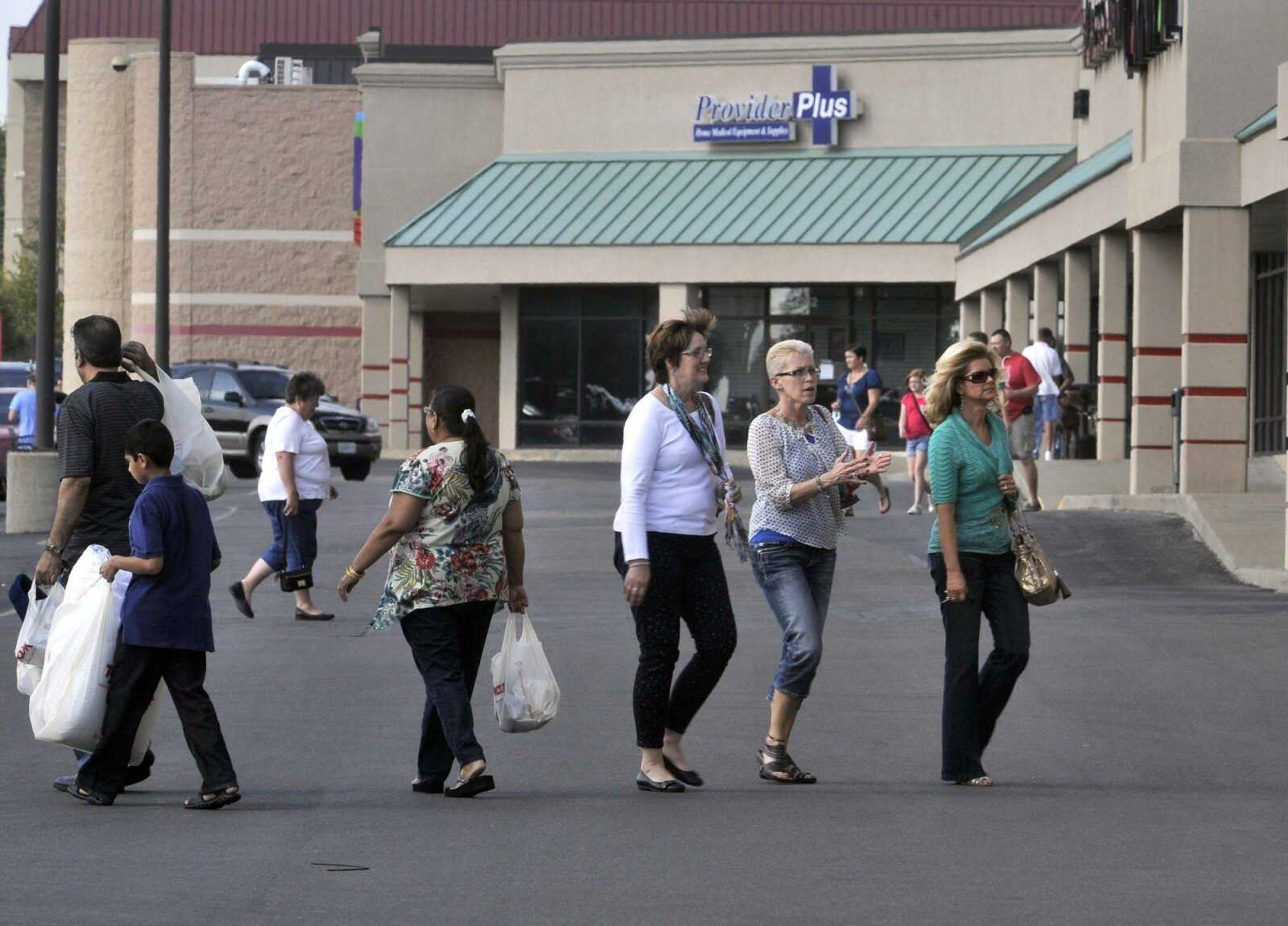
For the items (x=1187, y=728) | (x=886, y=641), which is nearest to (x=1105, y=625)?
(x=886, y=641)

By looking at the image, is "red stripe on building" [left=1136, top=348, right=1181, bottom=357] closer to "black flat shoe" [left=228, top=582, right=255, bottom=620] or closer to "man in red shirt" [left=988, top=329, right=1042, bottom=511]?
"man in red shirt" [left=988, top=329, right=1042, bottom=511]

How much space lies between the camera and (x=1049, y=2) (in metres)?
78.4

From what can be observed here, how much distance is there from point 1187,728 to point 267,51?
67234 mm

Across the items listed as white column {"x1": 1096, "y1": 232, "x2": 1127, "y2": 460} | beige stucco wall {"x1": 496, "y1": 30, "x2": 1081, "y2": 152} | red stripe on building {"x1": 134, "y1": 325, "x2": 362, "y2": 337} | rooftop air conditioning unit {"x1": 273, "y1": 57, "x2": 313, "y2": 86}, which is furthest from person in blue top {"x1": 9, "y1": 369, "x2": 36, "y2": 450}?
rooftop air conditioning unit {"x1": 273, "y1": 57, "x2": 313, "y2": 86}

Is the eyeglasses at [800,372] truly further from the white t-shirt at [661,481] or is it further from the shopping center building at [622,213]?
the shopping center building at [622,213]

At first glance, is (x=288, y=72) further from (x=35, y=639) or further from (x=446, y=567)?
(x=446, y=567)

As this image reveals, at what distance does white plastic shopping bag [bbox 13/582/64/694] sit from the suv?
26030 millimetres

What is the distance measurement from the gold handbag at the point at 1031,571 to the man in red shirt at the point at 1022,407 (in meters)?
12.7

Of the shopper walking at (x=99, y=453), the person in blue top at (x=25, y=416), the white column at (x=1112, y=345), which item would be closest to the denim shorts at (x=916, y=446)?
the white column at (x=1112, y=345)

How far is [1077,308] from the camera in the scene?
32.3 meters

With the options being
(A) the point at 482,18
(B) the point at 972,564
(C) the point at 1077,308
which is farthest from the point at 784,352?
(A) the point at 482,18

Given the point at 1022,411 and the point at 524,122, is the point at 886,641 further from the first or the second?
the point at 524,122

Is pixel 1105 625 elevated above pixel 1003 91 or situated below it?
below

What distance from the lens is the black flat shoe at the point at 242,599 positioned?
1556 centimetres
